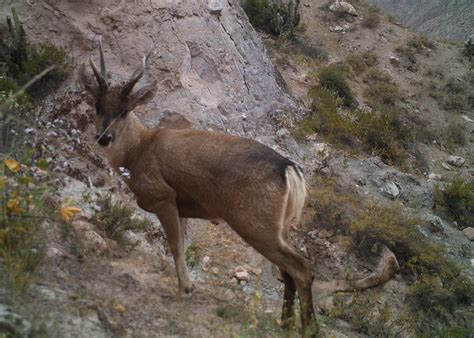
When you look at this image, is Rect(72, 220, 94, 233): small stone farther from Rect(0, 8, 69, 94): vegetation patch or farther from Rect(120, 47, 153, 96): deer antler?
Rect(0, 8, 69, 94): vegetation patch

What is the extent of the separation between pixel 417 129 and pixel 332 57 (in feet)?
12.9

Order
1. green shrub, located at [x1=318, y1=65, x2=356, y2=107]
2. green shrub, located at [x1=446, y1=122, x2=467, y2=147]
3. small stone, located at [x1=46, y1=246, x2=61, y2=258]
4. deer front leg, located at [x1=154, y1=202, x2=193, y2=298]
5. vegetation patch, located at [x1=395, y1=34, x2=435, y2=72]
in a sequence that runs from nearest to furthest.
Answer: small stone, located at [x1=46, y1=246, x2=61, y2=258]
deer front leg, located at [x1=154, y1=202, x2=193, y2=298]
green shrub, located at [x1=318, y1=65, x2=356, y2=107]
green shrub, located at [x1=446, y1=122, x2=467, y2=147]
vegetation patch, located at [x1=395, y1=34, x2=435, y2=72]

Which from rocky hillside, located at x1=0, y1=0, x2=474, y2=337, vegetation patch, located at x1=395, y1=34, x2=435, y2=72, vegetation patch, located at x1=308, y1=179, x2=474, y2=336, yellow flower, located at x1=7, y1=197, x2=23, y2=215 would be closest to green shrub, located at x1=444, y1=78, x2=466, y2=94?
vegetation patch, located at x1=395, y1=34, x2=435, y2=72

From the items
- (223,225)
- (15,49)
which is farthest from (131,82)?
(15,49)

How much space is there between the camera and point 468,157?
51.6 ft

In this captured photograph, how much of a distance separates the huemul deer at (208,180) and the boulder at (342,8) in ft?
51.5

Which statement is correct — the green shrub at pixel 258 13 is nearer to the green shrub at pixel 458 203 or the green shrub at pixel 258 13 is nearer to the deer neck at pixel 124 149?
the green shrub at pixel 458 203

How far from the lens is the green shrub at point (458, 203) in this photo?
456 inches

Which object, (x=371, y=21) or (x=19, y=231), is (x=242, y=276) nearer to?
(x=19, y=231)

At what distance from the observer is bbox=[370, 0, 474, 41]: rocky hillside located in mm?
28234

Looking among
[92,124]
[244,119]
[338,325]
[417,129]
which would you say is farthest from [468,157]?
[92,124]

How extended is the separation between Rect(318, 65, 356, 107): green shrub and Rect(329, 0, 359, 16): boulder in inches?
246

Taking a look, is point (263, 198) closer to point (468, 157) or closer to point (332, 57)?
point (468, 157)

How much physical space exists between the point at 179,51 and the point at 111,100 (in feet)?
15.6
